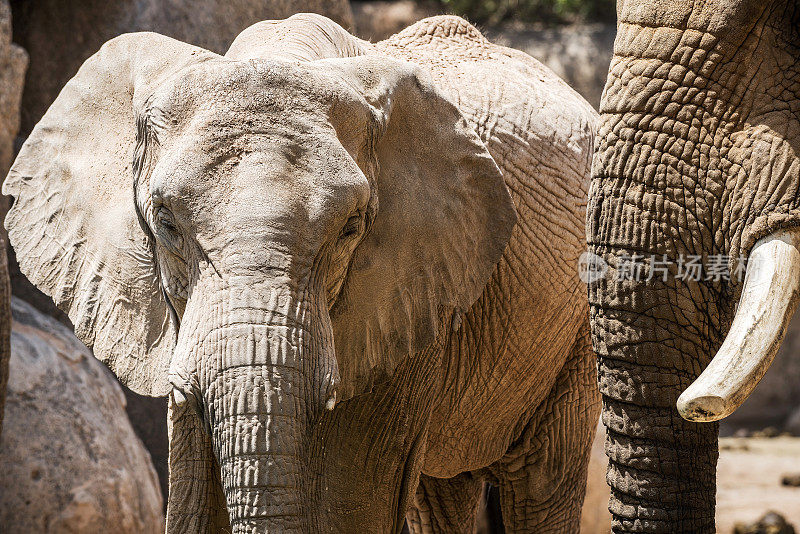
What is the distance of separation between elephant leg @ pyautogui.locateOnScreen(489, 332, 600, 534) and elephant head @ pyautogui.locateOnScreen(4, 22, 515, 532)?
3.60 feet

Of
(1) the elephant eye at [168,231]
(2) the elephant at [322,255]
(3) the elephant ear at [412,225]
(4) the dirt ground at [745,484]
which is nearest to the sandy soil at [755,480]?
(4) the dirt ground at [745,484]

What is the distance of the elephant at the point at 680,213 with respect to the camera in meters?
2.87

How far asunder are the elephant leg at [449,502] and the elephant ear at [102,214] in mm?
1954

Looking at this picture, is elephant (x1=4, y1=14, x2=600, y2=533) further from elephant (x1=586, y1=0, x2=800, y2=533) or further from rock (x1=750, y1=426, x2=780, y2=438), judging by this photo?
rock (x1=750, y1=426, x2=780, y2=438)

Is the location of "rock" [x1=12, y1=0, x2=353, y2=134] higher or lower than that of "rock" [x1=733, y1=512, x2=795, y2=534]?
higher

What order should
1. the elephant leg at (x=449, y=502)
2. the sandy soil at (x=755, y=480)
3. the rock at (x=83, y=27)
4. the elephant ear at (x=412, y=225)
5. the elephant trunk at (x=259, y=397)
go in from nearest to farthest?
the elephant trunk at (x=259, y=397) < the elephant ear at (x=412, y=225) < the elephant leg at (x=449, y=502) < the rock at (x=83, y=27) < the sandy soil at (x=755, y=480)

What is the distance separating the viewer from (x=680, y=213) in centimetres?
297

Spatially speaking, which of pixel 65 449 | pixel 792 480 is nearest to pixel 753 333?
pixel 65 449

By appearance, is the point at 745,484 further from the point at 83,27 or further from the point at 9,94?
the point at 9,94

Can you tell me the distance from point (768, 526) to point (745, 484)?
131 cm

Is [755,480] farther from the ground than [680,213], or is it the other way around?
[755,480]

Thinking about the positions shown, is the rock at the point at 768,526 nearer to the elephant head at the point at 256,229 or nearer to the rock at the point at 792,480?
the rock at the point at 792,480

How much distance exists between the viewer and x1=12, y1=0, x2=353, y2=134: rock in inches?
245

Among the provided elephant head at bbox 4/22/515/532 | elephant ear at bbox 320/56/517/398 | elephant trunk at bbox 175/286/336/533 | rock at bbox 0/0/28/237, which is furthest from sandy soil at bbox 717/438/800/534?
elephant trunk at bbox 175/286/336/533
